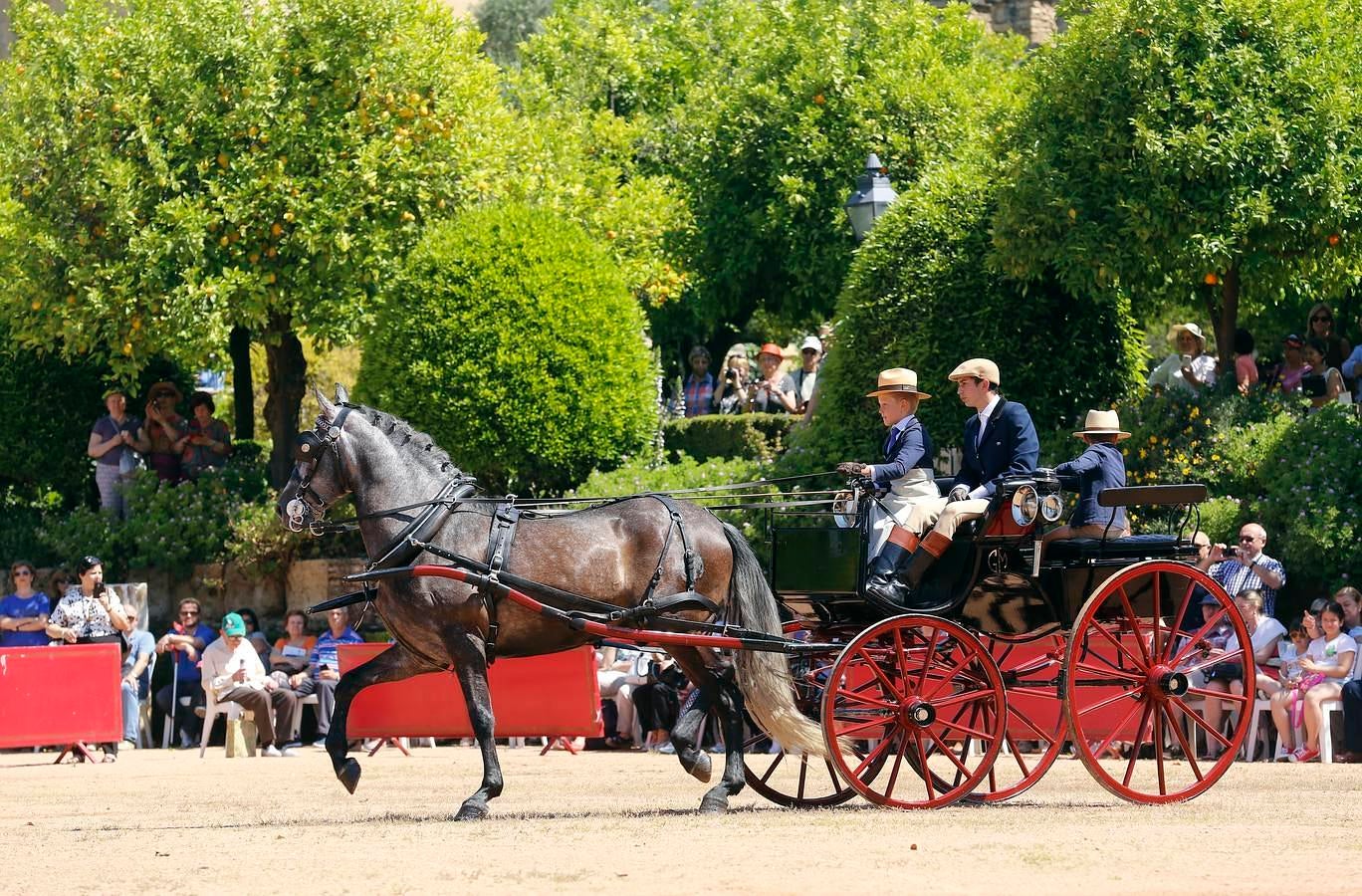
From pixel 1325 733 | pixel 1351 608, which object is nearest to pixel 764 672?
pixel 1325 733

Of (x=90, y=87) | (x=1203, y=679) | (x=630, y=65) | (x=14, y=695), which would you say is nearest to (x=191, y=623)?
(x=14, y=695)

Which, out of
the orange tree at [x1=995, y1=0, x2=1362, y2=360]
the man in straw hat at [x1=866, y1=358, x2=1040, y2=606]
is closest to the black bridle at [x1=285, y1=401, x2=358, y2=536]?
the man in straw hat at [x1=866, y1=358, x2=1040, y2=606]

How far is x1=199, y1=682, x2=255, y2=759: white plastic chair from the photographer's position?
730 inches

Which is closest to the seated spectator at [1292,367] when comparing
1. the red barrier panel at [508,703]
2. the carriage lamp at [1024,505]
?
the red barrier panel at [508,703]

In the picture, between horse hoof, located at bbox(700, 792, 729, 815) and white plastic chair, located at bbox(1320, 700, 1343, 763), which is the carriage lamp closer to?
horse hoof, located at bbox(700, 792, 729, 815)

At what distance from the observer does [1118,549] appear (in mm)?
11062

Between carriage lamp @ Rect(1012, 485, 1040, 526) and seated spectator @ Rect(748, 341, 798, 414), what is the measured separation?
12.8m

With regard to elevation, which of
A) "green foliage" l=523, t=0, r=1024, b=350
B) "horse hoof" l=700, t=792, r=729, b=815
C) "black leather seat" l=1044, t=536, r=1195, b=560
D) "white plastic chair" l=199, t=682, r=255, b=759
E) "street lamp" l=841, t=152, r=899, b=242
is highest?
"green foliage" l=523, t=0, r=1024, b=350

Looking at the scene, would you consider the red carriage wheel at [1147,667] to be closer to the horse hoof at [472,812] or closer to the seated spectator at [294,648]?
the horse hoof at [472,812]

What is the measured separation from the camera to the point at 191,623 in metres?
20.4

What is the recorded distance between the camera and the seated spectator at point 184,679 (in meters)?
20.1

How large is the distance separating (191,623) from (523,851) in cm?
1226

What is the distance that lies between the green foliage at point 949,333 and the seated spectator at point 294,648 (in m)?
5.16

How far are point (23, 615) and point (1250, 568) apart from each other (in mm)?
12081
